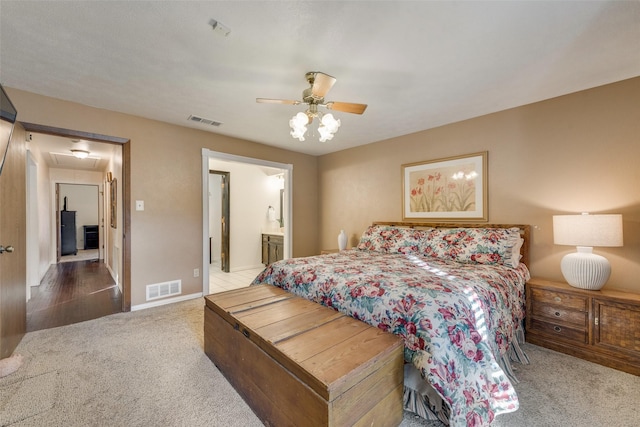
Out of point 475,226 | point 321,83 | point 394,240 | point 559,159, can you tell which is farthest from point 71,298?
point 559,159

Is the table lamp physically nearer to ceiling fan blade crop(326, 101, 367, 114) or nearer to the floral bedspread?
the floral bedspread

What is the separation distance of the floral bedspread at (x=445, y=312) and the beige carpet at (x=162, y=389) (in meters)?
0.32

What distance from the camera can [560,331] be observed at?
2.25 meters

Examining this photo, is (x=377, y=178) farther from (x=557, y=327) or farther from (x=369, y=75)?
(x=557, y=327)

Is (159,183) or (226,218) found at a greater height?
(159,183)

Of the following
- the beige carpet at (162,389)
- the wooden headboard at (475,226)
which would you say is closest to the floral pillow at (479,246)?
the wooden headboard at (475,226)

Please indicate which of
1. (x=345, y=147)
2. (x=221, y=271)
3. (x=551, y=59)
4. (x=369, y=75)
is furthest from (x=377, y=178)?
(x=221, y=271)

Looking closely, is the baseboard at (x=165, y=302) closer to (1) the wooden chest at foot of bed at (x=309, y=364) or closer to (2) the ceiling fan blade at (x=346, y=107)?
(1) the wooden chest at foot of bed at (x=309, y=364)

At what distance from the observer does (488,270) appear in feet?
7.41

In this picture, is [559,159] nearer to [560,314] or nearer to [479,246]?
[479,246]

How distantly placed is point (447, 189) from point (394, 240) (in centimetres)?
96

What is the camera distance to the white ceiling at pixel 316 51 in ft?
4.97

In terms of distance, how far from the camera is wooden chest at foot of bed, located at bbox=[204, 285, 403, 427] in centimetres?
115

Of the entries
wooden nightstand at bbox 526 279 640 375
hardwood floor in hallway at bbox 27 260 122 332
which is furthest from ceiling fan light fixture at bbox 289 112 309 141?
hardwood floor in hallway at bbox 27 260 122 332
